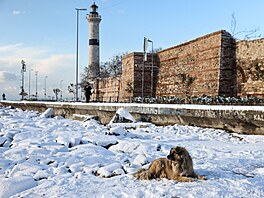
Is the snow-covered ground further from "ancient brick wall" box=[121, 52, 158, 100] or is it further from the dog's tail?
"ancient brick wall" box=[121, 52, 158, 100]

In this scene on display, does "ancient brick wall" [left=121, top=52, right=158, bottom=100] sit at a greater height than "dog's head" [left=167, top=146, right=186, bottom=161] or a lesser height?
greater

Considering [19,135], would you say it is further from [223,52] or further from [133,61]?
[133,61]

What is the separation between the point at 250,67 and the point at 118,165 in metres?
13.7

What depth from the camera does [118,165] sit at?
5457mm

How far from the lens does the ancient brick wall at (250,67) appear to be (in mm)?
16438

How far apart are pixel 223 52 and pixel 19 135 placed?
13591 mm

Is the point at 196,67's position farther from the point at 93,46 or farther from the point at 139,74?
the point at 93,46

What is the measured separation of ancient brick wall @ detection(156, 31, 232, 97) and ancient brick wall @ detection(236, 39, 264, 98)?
3.17 ft

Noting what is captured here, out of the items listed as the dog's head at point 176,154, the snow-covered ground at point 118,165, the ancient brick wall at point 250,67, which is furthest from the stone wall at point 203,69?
the dog's head at point 176,154

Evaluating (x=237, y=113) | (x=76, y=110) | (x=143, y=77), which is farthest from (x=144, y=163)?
(x=143, y=77)

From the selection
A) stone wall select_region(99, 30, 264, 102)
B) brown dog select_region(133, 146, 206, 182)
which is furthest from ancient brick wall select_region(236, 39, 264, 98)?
brown dog select_region(133, 146, 206, 182)

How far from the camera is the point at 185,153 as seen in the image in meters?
4.41

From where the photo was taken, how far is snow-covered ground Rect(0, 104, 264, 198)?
13.7 feet

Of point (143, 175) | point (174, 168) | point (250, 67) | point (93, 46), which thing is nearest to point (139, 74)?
point (250, 67)
